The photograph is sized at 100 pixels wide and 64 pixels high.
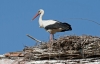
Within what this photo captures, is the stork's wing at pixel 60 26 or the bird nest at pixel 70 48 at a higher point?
the stork's wing at pixel 60 26

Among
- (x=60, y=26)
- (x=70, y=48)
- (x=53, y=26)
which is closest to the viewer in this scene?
(x=70, y=48)

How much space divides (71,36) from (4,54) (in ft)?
6.17

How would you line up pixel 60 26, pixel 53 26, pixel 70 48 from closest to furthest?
pixel 70 48, pixel 60 26, pixel 53 26

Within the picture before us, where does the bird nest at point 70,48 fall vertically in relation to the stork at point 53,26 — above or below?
below

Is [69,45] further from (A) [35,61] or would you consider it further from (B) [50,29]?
(B) [50,29]

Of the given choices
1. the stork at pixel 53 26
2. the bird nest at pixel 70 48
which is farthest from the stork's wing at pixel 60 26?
the bird nest at pixel 70 48

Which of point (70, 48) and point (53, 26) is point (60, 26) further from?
point (70, 48)

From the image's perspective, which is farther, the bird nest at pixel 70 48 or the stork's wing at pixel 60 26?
the stork's wing at pixel 60 26

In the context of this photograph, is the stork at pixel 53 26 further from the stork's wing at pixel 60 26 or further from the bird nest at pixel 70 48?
the bird nest at pixel 70 48

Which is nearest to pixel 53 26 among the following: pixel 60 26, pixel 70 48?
pixel 60 26

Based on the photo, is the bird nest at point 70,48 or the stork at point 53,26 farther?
the stork at point 53,26

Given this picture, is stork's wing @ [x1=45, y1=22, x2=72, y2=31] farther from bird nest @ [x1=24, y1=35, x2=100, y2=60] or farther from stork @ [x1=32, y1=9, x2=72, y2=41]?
bird nest @ [x1=24, y1=35, x2=100, y2=60]

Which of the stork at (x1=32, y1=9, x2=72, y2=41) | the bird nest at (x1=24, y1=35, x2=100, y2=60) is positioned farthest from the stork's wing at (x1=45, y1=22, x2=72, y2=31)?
the bird nest at (x1=24, y1=35, x2=100, y2=60)

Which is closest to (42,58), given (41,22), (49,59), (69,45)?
(49,59)
